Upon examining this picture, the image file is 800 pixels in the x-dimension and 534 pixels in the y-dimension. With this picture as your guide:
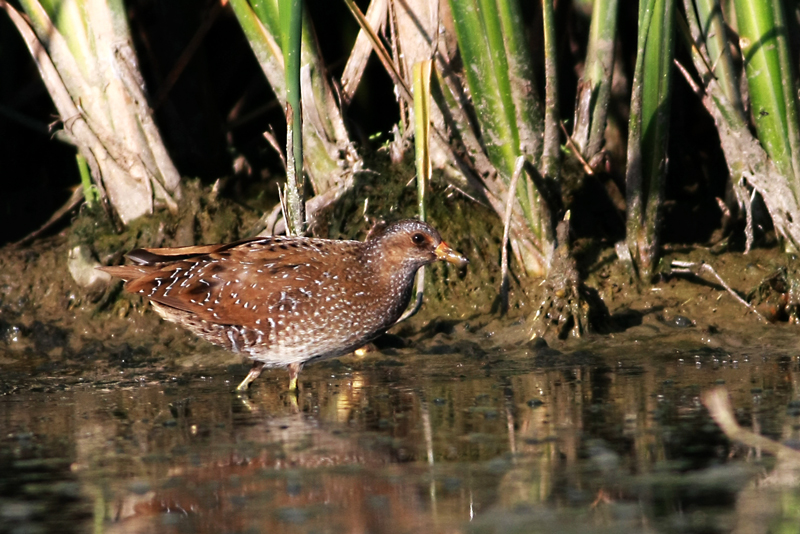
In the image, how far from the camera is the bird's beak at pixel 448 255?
553 centimetres

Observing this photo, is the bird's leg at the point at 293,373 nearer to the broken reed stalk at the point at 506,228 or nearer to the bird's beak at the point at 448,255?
the bird's beak at the point at 448,255

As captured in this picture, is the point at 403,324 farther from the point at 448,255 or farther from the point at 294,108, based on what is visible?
the point at 294,108

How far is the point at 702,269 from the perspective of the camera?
6.36 metres

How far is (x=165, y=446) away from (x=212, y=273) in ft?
5.28

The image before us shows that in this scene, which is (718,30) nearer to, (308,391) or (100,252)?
(308,391)

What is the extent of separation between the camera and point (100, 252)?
691 centimetres

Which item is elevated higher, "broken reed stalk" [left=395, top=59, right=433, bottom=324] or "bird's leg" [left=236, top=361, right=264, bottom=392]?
"broken reed stalk" [left=395, top=59, right=433, bottom=324]

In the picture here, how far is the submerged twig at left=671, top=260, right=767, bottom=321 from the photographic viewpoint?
6.07m

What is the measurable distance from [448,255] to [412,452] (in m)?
1.90

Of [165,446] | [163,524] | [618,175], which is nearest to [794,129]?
[618,175]

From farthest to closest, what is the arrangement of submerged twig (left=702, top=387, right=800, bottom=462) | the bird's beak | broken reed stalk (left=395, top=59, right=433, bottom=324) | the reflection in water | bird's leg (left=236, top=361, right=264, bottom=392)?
broken reed stalk (left=395, top=59, right=433, bottom=324)
the bird's beak
bird's leg (left=236, top=361, right=264, bottom=392)
submerged twig (left=702, top=387, right=800, bottom=462)
the reflection in water

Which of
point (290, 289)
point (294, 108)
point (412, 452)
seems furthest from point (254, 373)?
point (412, 452)

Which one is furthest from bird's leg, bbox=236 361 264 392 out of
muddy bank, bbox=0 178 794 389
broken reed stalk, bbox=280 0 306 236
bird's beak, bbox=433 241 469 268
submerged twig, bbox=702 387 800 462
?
submerged twig, bbox=702 387 800 462

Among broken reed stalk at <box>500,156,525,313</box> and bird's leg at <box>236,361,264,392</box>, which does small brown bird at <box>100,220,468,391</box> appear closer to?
bird's leg at <box>236,361,264,392</box>
